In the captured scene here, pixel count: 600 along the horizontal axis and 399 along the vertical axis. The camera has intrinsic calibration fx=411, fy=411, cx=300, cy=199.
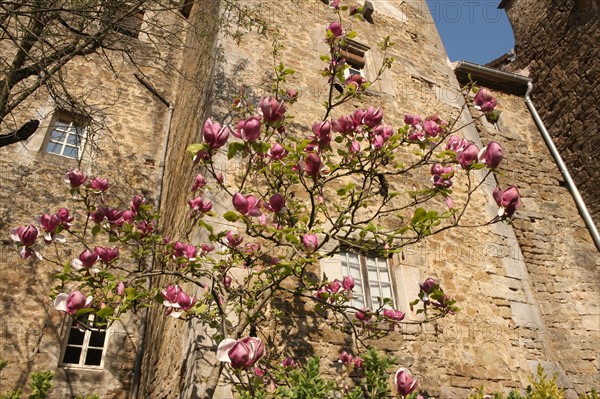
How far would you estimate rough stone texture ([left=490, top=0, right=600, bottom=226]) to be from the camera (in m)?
7.02

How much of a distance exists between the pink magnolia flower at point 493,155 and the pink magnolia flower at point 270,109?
1257 millimetres

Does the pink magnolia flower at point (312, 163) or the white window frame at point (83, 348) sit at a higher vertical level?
the pink magnolia flower at point (312, 163)

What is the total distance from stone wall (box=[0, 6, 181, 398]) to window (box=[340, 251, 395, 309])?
274 centimetres

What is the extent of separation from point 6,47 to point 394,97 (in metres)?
6.81

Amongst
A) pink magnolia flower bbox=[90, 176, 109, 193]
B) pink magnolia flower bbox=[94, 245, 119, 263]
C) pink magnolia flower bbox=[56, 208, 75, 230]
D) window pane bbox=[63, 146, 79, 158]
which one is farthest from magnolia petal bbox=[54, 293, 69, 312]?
window pane bbox=[63, 146, 79, 158]

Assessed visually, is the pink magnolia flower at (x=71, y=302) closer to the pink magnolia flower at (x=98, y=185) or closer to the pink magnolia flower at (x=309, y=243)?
the pink magnolia flower at (x=98, y=185)

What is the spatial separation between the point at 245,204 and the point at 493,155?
1.49m

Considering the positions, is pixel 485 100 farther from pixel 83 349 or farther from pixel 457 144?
pixel 83 349

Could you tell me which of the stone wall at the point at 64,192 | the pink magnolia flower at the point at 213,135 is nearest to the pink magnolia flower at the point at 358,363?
the pink magnolia flower at the point at 213,135

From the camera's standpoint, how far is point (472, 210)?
527 cm

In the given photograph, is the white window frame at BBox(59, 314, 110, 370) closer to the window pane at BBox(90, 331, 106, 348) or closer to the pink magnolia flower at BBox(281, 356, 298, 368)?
the window pane at BBox(90, 331, 106, 348)

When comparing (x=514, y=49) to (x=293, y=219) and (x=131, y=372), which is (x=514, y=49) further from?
(x=131, y=372)

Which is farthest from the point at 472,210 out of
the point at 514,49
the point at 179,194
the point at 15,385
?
the point at 514,49

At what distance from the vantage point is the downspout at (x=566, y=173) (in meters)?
6.61
